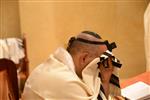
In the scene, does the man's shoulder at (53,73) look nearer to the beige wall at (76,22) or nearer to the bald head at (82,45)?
the bald head at (82,45)

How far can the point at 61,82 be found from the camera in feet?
3.27

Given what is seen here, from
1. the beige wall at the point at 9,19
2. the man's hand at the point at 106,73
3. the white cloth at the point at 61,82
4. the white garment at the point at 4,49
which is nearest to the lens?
the white cloth at the point at 61,82

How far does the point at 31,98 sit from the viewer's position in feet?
3.45

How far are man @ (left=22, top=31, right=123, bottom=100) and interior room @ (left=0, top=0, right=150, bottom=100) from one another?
1.93m

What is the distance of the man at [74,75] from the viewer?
100 cm

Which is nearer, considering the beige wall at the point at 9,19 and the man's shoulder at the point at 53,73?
the man's shoulder at the point at 53,73

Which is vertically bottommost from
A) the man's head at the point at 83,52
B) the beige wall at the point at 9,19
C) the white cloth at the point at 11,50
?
the white cloth at the point at 11,50

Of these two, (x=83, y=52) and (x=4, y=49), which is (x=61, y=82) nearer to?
(x=83, y=52)

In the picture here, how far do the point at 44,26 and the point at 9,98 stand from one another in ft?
5.87

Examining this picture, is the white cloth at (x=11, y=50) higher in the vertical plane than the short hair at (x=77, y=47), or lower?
lower

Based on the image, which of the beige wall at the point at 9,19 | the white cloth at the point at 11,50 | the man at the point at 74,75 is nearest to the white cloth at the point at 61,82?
the man at the point at 74,75

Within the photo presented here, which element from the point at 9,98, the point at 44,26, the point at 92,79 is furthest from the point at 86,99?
the point at 44,26

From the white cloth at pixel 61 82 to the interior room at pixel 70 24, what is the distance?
76.7 inches

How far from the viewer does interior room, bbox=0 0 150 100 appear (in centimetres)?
299
